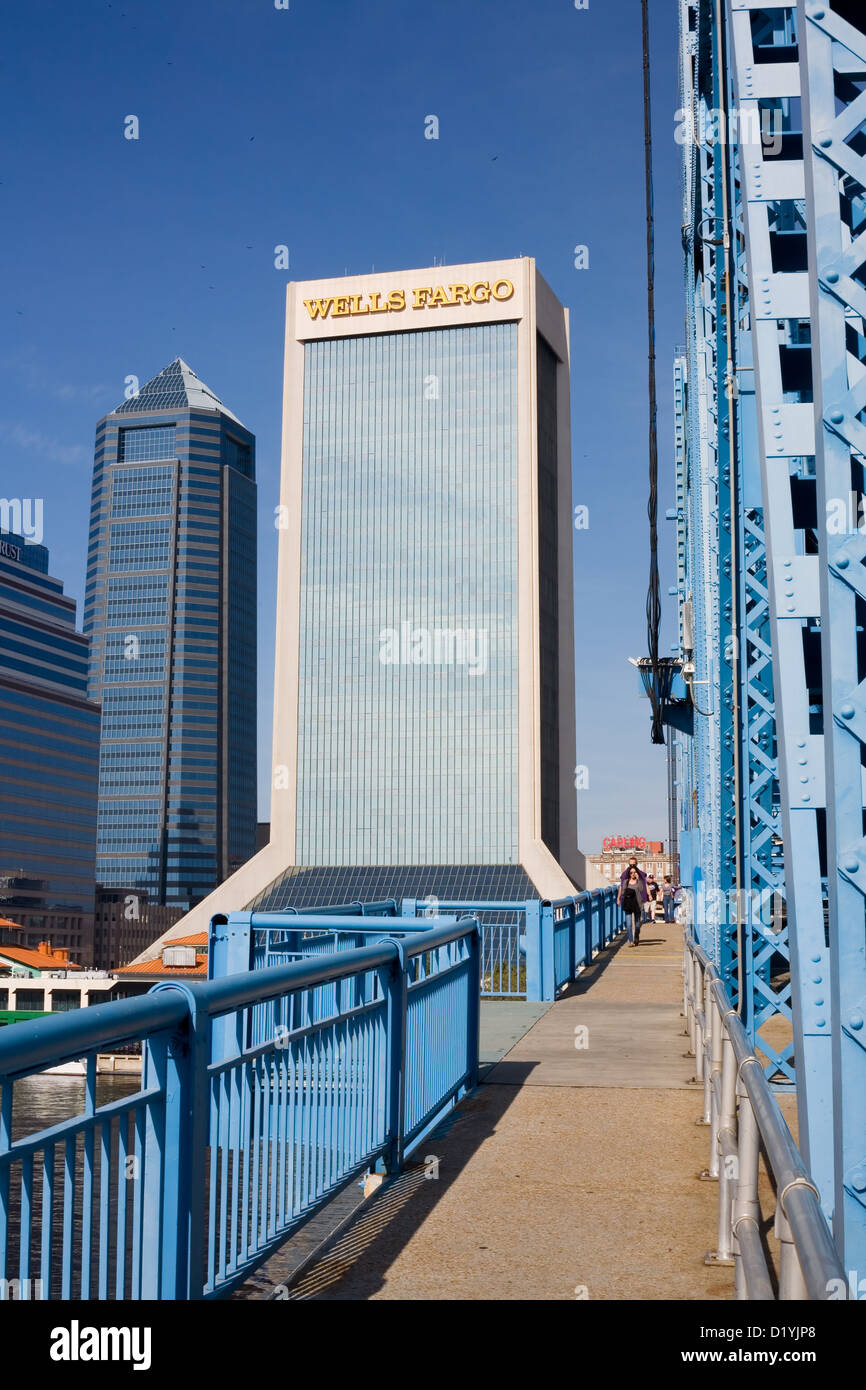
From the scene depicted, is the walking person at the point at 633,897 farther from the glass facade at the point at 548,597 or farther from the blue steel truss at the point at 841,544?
the glass facade at the point at 548,597

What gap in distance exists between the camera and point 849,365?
3.19 meters

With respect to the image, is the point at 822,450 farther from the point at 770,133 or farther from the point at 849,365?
the point at 770,133

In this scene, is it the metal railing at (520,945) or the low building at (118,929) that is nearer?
the metal railing at (520,945)

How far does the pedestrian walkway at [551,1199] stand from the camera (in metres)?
4.87

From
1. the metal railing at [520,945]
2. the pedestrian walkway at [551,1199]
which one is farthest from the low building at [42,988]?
the pedestrian walkway at [551,1199]

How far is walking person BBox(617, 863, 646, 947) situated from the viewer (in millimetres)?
26641

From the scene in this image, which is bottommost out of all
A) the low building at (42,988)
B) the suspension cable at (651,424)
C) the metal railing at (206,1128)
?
the low building at (42,988)

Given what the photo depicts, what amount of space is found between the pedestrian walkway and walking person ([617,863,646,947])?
15982 millimetres

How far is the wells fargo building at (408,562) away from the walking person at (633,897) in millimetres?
71222

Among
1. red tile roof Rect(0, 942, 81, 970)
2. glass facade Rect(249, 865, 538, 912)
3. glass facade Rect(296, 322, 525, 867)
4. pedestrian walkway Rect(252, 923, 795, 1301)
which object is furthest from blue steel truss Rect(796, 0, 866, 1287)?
red tile roof Rect(0, 942, 81, 970)

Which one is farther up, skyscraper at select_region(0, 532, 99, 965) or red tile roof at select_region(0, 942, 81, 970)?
skyscraper at select_region(0, 532, 99, 965)

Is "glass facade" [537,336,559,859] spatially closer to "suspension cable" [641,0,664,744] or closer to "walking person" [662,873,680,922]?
"walking person" [662,873,680,922]
